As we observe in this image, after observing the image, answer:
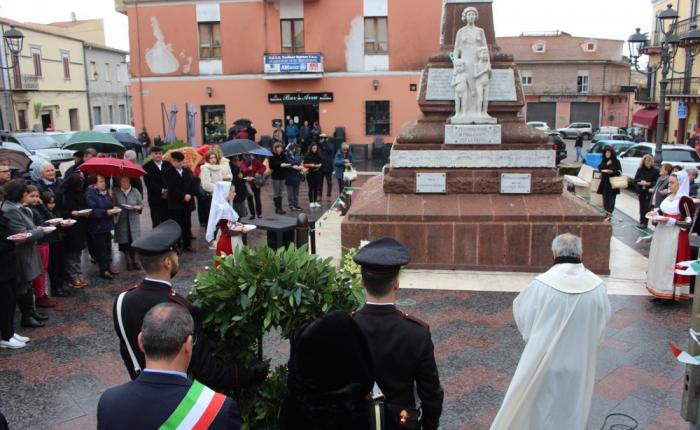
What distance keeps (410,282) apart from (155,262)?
5.60 meters

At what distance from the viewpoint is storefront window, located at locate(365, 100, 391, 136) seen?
1134 inches

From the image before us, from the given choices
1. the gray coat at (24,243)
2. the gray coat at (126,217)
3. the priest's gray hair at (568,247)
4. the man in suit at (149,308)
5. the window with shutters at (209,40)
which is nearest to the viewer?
the man in suit at (149,308)

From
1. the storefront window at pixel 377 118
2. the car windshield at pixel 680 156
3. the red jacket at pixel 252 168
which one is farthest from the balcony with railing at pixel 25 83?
the car windshield at pixel 680 156

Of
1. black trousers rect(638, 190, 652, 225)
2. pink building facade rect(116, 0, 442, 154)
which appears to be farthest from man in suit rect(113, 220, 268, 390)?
pink building facade rect(116, 0, 442, 154)

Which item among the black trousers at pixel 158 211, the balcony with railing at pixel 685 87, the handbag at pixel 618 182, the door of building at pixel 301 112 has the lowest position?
the black trousers at pixel 158 211

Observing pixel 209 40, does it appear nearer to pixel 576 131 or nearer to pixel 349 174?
pixel 349 174

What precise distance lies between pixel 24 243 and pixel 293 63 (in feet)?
73.0

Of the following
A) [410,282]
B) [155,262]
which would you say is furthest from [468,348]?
[155,262]

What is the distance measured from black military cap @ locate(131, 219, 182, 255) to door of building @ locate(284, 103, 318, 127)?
2587 centimetres

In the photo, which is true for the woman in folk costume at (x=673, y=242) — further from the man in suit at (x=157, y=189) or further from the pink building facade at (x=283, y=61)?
the pink building facade at (x=283, y=61)

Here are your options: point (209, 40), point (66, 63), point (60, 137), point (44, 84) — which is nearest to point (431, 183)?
point (60, 137)

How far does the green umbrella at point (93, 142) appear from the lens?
11.6 m

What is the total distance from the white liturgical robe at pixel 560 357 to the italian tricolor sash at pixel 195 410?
2.31 metres

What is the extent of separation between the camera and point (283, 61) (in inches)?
1107
